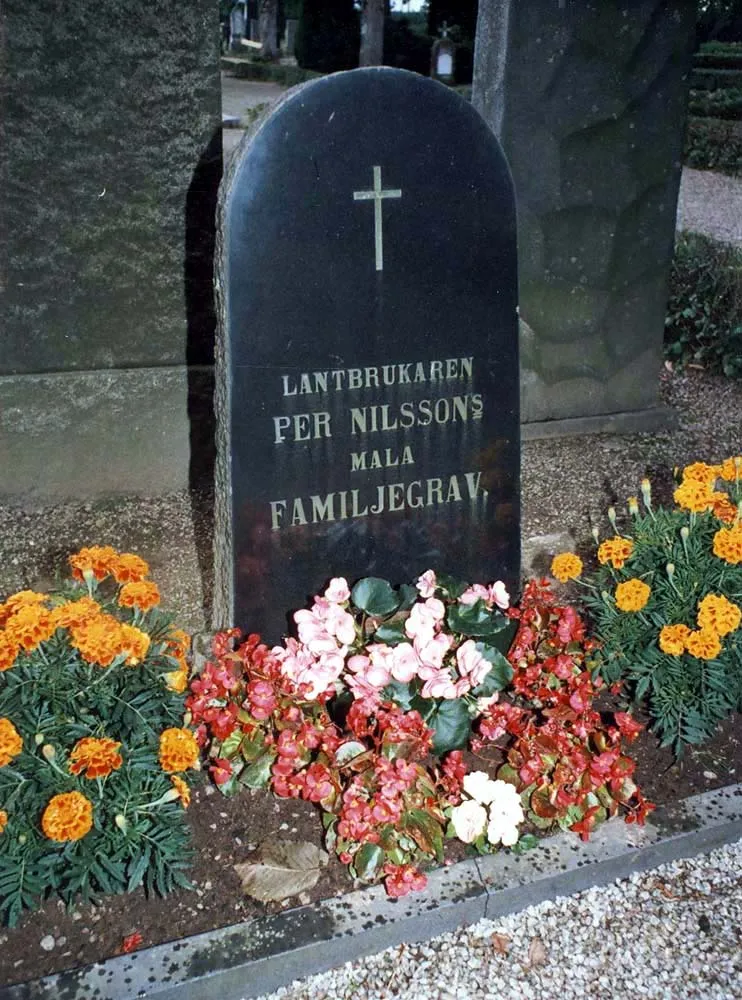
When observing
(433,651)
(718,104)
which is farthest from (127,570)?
(718,104)

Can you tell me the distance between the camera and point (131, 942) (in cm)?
251

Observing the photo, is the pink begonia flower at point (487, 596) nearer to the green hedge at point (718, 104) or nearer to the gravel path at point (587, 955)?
the gravel path at point (587, 955)

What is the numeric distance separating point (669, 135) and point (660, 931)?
4.35 m

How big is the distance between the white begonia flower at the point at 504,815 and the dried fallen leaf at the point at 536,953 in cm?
25

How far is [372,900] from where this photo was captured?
2.67 m

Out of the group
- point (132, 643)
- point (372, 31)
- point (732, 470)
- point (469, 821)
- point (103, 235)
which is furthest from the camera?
point (372, 31)

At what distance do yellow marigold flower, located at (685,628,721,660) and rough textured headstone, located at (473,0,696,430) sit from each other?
3.06m

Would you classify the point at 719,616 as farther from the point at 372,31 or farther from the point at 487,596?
the point at 372,31

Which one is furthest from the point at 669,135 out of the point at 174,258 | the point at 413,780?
the point at 413,780

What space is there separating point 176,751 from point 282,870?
0.44 meters

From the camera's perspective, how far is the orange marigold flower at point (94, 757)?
2.50 metres

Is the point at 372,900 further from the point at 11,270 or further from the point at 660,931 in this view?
the point at 11,270

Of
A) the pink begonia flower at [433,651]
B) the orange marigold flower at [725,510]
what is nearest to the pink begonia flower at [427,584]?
the pink begonia flower at [433,651]

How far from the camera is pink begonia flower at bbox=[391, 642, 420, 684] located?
3.02m
